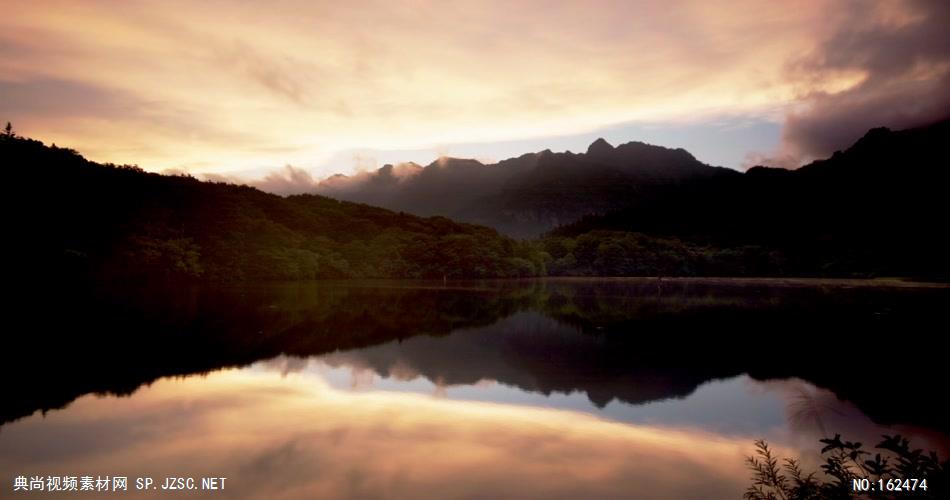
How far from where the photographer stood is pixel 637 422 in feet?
53.8

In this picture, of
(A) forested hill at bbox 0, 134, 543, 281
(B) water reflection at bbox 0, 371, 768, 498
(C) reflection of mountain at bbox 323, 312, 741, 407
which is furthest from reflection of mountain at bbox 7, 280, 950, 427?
(A) forested hill at bbox 0, 134, 543, 281

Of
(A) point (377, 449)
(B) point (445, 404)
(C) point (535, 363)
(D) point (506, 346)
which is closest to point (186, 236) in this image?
(D) point (506, 346)

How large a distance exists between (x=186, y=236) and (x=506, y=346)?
105326 mm

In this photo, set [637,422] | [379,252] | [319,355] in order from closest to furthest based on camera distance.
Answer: [637,422] → [319,355] → [379,252]

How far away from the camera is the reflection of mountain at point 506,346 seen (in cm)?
2097

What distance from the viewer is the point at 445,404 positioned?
1867 centimetres

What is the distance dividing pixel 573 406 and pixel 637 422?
7.92 feet

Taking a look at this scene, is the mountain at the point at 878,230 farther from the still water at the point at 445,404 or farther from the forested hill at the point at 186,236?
the still water at the point at 445,404

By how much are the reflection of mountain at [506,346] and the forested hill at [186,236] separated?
50286 millimetres

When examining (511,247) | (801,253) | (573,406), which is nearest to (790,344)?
(573,406)

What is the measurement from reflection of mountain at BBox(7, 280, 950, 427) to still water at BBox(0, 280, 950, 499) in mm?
167

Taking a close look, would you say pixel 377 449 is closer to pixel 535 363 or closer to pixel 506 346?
pixel 535 363

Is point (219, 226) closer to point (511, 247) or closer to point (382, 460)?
point (511, 247)

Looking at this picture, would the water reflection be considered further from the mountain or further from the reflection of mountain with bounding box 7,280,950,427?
the mountain
